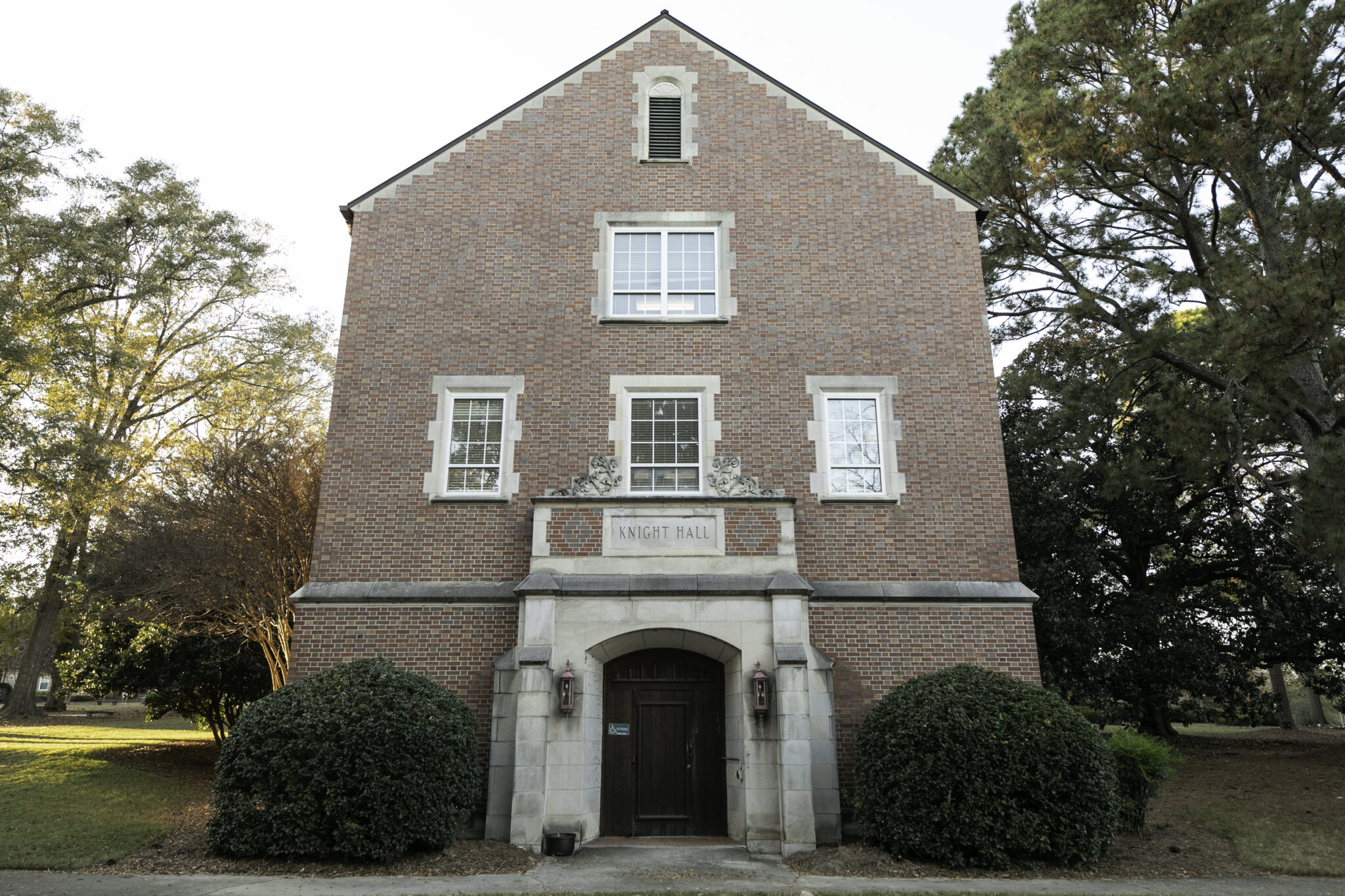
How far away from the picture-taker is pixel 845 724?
11.8 m

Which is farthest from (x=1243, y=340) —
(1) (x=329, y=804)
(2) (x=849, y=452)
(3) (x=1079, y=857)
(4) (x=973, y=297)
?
(1) (x=329, y=804)

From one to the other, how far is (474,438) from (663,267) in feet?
14.0

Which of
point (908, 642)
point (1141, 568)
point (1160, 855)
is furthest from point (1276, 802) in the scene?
point (1141, 568)

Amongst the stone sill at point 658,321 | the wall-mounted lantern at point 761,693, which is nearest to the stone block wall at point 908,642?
the wall-mounted lantern at point 761,693

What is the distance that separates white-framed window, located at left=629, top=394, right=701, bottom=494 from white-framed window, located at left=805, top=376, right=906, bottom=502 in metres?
1.83

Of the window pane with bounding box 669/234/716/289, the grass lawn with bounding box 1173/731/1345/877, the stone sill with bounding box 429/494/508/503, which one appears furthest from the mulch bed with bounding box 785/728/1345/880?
the window pane with bounding box 669/234/716/289

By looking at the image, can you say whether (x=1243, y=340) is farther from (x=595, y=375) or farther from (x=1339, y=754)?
(x=1339, y=754)

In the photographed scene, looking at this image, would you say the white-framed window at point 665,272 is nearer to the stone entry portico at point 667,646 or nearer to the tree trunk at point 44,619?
the stone entry portico at point 667,646

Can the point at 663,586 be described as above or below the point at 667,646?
above

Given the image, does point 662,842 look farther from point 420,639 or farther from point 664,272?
point 664,272

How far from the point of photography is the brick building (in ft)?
37.5

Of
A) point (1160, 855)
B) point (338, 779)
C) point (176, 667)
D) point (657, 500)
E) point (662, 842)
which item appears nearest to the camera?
point (338, 779)

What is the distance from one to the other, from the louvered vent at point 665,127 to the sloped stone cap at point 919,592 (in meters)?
8.03

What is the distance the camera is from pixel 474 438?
13.3 metres
